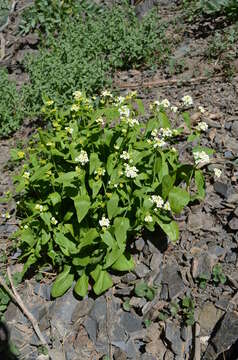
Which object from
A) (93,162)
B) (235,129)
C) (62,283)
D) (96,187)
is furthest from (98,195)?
(235,129)

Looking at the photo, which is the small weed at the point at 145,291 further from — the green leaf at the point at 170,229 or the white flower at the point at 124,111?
the white flower at the point at 124,111

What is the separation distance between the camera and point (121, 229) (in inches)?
133

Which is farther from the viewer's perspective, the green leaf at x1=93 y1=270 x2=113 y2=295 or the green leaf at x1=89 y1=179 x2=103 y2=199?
the green leaf at x1=93 y1=270 x2=113 y2=295

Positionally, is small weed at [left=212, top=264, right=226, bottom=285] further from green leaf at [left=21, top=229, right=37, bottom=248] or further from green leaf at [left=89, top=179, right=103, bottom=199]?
green leaf at [left=21, top=229, right=37, bottom=248]

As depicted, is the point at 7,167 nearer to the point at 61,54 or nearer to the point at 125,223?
the point at 61,54

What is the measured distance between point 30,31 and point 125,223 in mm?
5532

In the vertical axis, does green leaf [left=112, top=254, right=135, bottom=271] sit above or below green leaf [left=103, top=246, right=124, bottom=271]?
below

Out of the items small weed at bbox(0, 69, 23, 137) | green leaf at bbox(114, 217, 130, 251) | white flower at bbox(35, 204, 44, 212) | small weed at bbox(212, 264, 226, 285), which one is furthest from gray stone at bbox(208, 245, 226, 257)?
small weed at bbox(0, 69, 23, 137)

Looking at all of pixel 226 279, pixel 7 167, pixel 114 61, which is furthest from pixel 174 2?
pixel 226 279

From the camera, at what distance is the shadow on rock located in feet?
11.7

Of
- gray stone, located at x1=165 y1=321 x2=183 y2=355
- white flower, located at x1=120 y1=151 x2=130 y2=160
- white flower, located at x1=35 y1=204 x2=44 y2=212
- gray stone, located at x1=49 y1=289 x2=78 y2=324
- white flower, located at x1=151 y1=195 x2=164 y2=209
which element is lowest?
gray stone, located at x1=49 y1=289 x2=78 y2=324

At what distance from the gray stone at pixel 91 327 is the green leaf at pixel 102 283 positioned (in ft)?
0.81

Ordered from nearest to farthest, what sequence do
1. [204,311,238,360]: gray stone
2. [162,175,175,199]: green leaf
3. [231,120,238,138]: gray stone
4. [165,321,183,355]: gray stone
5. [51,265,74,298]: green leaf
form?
[204,311,238,360]: gray stone, [165,321,183,355]: gray stone, [162,175,175,199]: green leaf, [51,265,74,298]: green leaf, [231,120,238,138]: gray stone

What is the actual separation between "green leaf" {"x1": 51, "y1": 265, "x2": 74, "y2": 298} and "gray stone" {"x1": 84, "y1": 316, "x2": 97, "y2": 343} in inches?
12.5
